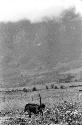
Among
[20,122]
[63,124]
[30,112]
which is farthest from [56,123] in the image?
[30,112]

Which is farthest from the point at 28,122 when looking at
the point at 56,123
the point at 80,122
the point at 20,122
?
the point at 80,122

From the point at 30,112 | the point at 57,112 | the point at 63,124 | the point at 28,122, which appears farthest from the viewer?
the point at 30,112

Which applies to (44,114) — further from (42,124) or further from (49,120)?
(42,124)

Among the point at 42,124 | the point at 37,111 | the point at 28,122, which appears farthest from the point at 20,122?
the point at 37,111

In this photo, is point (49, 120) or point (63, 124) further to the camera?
point (49, 120)

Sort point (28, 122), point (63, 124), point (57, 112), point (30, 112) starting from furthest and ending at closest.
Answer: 1. point (30, 112)
2. point (57, 112)
3. point (28, 122)
4. point (63, 124)

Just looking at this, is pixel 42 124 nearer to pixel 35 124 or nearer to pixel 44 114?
pixel 35 124

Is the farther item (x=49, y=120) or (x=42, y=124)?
(x=49, y=120)

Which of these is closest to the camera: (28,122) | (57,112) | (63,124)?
(63,124)
